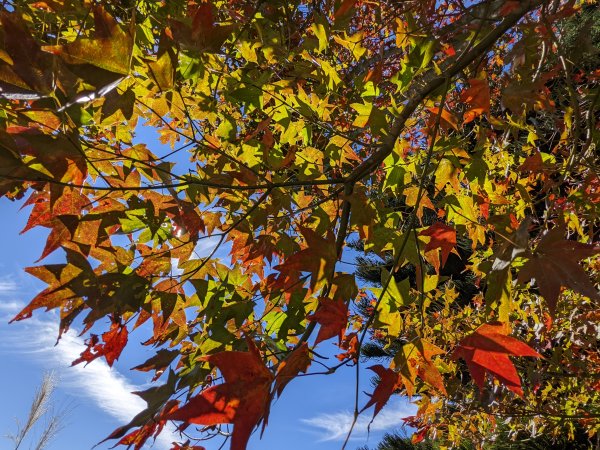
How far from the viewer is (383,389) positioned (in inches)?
37.0

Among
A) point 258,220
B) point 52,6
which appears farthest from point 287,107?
point 52,6

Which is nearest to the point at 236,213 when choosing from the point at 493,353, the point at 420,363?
the point at 420,363

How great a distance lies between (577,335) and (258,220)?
106 inches

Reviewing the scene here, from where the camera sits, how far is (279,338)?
4.21ft

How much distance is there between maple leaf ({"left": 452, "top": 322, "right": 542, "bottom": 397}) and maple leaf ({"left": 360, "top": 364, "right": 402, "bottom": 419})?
0.50ft

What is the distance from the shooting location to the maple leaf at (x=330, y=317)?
3.19ft

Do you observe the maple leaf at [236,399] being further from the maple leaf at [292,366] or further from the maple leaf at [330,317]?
the maple leaf at [330,317]

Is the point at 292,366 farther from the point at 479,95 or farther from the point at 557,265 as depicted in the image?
the point at 479,95

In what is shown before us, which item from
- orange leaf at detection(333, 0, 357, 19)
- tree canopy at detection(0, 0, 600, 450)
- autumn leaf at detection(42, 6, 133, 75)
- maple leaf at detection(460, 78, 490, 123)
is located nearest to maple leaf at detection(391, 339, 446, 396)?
tree canopy at detection(0, 0, 600, 450)

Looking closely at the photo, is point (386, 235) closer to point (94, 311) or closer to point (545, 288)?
point (545, 288)

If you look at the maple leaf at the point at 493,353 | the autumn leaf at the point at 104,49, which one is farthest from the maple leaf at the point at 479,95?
the autumn leaf at the point at 104,49

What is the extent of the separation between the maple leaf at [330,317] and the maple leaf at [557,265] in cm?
39

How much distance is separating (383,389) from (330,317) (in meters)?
0.18

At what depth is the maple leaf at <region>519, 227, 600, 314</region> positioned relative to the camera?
806mm
